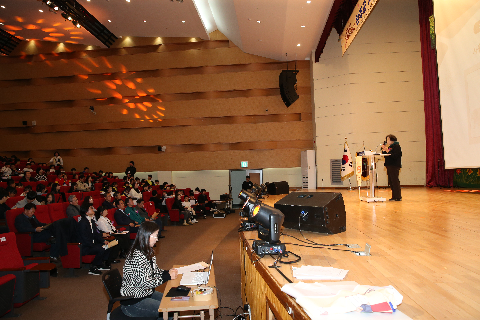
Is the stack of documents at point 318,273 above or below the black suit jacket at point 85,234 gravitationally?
above

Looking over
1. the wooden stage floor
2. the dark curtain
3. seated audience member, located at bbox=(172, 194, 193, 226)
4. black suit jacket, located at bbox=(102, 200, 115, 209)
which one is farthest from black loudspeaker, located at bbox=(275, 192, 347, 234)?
the dark curtain

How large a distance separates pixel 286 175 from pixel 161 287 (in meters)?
9.68

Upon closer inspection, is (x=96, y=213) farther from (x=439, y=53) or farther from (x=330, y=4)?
(x=330, y=4)

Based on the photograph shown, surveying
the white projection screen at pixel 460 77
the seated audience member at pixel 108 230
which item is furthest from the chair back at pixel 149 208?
the white projection screen at pixel 460 77

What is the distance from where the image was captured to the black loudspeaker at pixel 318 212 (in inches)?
123

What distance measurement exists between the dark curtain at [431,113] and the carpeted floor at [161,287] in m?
6.78

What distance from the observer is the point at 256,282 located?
8.08ft

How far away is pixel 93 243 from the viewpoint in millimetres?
4953

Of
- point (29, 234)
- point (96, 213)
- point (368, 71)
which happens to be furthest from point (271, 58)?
point (29, 234)

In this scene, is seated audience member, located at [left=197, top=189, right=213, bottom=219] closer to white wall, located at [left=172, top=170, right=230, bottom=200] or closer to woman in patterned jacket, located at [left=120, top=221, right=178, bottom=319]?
white wall, located at [left=172, top=170, right=230, bottom=200]

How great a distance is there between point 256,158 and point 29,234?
30.5ft

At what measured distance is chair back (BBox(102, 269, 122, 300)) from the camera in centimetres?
243

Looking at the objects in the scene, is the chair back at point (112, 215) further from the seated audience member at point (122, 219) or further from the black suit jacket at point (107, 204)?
the black suit jacket at point (107, 204)

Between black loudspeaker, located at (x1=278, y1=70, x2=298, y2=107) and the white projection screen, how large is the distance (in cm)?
893
